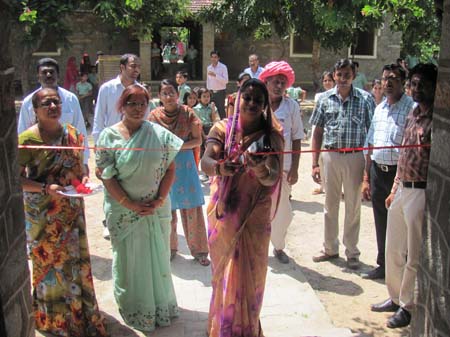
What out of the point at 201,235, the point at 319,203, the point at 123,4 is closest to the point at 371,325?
the point at 201,235

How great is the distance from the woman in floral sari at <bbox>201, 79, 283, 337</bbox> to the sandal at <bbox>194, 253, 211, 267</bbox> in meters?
1.55

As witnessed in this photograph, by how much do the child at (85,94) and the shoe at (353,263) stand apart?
30.9 ft

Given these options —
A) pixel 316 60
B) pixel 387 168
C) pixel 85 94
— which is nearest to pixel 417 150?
pixel 387 168

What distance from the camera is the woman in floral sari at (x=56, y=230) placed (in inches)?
138

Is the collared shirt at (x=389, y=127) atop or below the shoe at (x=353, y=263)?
atop

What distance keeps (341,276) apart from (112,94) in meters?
2.89

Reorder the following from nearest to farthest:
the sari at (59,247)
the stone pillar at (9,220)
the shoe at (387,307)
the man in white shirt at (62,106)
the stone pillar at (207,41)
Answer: the stone pillar at (9,220) < the sari at (59,247) < the shoe at (387,307) < the man in white shirt at (62,106) < the stone pillar at (207,41)

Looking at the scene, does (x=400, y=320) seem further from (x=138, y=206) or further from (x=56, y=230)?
(x=56, y=230)

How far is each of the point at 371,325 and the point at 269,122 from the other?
1821mm

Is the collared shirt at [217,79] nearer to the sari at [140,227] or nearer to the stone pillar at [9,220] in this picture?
the sari at [140,227]

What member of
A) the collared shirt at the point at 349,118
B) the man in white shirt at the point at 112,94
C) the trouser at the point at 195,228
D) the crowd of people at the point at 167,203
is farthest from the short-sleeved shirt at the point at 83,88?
the crowd of people at the point at 167,203

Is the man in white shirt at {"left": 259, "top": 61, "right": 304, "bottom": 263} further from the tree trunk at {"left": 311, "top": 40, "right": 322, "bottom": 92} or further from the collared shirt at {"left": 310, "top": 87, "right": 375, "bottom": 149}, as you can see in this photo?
the tree trunk at {"left": 311, "top": 40, "right": 322, "bottom": 92}

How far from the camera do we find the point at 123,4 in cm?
1318

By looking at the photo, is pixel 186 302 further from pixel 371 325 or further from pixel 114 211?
pixel 371 325
